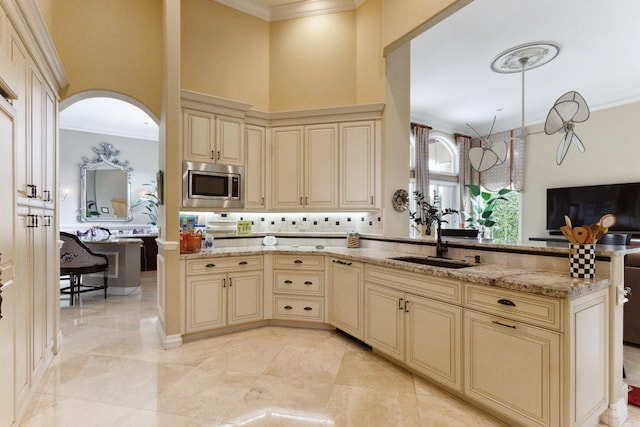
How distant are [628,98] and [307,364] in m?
7.40

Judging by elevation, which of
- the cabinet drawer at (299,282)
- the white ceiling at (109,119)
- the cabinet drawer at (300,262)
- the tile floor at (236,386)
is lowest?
the tile floor at (236,386)

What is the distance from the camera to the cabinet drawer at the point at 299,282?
3717 millimetres

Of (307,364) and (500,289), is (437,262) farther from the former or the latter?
(307,364)

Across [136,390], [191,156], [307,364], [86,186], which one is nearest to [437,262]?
[307,364]

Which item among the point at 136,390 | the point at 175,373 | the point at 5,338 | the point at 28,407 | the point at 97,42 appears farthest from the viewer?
the point at 97,42

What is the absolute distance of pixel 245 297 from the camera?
A: 367 centimetres

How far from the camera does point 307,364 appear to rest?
113 inches

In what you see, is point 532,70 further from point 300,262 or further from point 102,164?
point 102,164

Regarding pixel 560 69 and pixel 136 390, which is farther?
pixel 560 69

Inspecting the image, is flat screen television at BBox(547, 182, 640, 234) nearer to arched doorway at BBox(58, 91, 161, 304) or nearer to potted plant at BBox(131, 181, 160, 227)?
arched doorway at BBox(58, 91, 161, 304)

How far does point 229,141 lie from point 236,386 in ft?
8.70

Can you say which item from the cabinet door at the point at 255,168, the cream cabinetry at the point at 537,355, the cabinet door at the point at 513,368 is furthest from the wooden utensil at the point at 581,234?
the cabinet door at the point at 255,168

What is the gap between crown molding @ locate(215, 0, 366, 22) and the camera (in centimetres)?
432

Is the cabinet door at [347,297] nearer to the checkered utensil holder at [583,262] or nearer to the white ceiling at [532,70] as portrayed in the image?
the checkered utensil holder at [583,262]
